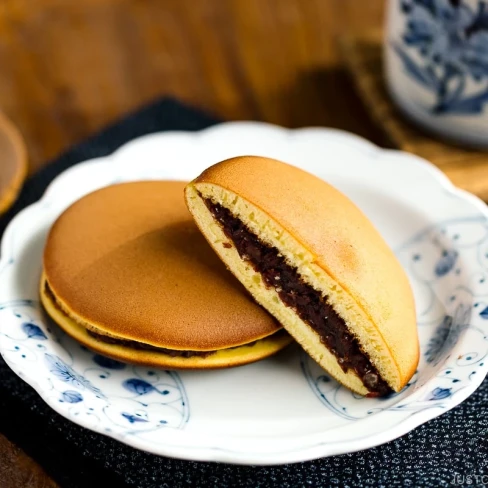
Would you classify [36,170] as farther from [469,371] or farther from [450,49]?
[469,371]

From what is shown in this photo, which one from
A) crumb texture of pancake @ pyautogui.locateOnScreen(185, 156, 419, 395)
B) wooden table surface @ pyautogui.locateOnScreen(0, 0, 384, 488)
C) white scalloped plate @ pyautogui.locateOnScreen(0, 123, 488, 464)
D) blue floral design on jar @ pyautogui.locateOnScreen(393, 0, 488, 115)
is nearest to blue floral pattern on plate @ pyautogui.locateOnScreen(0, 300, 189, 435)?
white scalloped plate @ pyautogui.locateOnScreen(0, 123, 488, 464)

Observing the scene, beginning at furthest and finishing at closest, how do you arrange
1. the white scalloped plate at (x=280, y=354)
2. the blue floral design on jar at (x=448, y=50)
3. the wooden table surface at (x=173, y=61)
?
the wooden table surface at (x=173, y=61)
the blue floral design on jar at (x=448, y=50)
the white scalloped plate at (x=280, y=354)

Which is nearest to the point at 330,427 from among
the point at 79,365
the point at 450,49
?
the point at 79,365

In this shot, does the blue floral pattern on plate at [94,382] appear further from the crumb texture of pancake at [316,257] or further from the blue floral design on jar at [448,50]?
the blue floral design on jar at [448,50]

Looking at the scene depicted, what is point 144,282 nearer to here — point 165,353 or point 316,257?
point 165,353

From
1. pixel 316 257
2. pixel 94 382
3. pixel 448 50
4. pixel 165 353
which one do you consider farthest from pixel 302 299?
pixel 448 50

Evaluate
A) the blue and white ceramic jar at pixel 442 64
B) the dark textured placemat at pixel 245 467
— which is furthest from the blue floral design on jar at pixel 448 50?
the dark textured placemat at pixel 245 467
